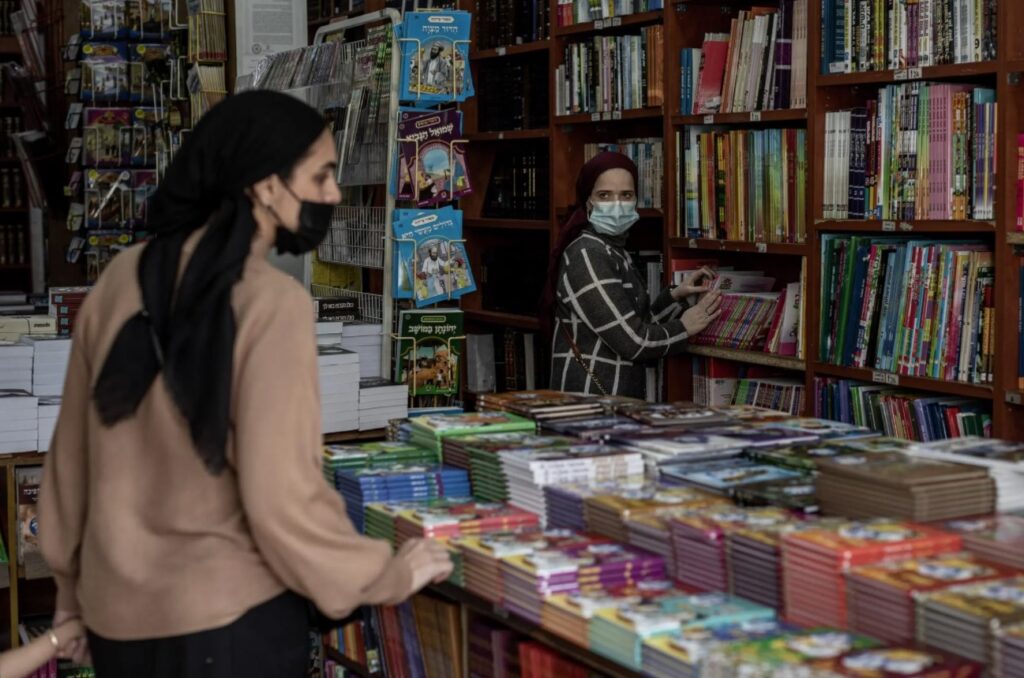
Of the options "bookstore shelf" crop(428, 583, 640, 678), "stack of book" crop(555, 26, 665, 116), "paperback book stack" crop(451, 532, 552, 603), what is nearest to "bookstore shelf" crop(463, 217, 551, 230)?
"stack of book" crop(555, 26, 665, 116)

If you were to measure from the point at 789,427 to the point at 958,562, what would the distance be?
37.1 inches

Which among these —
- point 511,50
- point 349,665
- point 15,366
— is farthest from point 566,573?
point 511,50

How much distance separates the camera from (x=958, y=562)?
2084 millimetres

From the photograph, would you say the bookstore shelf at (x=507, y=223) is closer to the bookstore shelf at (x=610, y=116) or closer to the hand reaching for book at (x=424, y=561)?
the bookstore shelf at (x=610, y=116)

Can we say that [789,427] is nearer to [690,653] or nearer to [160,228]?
[690,653]

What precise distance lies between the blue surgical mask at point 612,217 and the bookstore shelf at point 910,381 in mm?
804

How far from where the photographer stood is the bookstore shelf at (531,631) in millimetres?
2135

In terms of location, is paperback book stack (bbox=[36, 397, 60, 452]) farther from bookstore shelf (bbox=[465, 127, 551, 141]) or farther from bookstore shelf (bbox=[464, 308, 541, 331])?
bookstore shelf (bbox=[465, 127, 551, 141])

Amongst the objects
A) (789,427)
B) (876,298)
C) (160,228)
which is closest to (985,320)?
(876,298)

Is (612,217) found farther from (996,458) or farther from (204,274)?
(204,274)

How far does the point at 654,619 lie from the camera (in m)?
2.04

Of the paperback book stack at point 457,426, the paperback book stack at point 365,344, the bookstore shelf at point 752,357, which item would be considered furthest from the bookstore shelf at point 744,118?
the paperback book stack at point 457,426

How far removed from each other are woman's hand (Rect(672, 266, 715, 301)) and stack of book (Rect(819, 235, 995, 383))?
60cm

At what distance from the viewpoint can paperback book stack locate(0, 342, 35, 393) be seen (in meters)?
3.97
